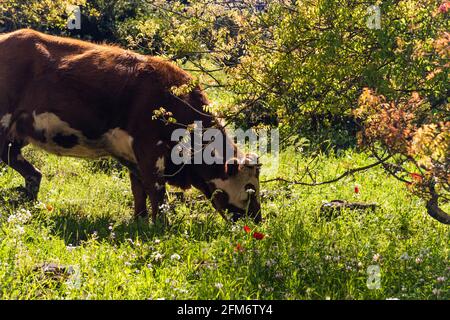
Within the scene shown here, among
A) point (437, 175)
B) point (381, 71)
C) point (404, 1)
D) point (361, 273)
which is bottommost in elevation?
point (361, 273)

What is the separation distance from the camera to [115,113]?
25.2 feet

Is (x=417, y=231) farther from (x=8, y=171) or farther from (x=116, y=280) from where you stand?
(x=8, y=171)

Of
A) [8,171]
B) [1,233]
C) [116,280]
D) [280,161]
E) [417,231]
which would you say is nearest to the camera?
[116,280]

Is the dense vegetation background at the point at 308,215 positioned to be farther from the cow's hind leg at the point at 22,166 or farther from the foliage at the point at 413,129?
the cow's hind leg at the point at 22,166

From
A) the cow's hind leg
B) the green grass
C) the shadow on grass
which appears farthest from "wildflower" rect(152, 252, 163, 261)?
the cow's hind leg

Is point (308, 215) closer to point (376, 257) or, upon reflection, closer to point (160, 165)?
point (160, 165)

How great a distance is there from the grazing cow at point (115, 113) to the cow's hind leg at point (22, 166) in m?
0.40

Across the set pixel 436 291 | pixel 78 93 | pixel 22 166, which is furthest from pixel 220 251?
pixel 22 166

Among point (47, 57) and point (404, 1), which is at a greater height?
point (404, 1)

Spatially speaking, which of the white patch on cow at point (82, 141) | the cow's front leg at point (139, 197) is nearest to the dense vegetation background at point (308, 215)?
the cow's front leg at point (139, 197)

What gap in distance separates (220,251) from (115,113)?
2530 mm
